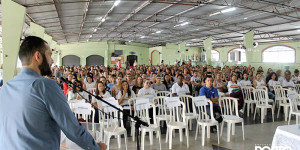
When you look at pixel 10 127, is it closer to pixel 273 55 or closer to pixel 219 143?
pixel 219 143

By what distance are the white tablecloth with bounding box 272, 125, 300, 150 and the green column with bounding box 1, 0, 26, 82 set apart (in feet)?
20.3

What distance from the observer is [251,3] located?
903cm

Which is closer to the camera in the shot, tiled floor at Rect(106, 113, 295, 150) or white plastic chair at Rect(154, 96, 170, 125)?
tiled floor at Rect(106, 113, 295, 150)

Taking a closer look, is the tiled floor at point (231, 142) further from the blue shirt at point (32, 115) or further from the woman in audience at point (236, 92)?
the blue shirt at point (32, 115)

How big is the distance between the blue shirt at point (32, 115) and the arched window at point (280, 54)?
22363 millimetres

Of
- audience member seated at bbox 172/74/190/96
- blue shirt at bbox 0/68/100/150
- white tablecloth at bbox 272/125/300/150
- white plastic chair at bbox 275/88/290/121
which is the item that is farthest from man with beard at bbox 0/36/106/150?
white plastic chair at bbox 275/88/290/121

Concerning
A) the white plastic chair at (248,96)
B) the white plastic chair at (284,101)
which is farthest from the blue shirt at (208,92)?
the white plastic chair at (284,101)

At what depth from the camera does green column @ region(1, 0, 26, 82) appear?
552cm

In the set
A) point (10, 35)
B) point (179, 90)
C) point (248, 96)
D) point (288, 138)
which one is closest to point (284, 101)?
point (248, 96)

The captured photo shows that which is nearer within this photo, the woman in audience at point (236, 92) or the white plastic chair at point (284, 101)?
the white plastic chair at point (284, 101)

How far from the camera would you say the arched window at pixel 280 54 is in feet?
62.5

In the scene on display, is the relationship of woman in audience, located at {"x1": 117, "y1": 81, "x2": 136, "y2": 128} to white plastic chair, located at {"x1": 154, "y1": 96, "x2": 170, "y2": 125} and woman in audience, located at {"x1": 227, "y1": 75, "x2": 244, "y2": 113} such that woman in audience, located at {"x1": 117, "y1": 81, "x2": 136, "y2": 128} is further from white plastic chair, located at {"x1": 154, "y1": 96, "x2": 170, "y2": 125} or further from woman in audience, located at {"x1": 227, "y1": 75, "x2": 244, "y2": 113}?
woman in audience, located at {"x1": 227, "y1": 75, "x2": 244, "y2": 113}

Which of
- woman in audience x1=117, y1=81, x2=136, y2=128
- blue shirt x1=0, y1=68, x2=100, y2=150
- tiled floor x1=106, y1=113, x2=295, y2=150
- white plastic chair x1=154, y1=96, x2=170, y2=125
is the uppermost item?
blue shirt x1=0, y1=68, x2=100, y2=150

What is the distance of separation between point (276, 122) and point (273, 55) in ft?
60.0
